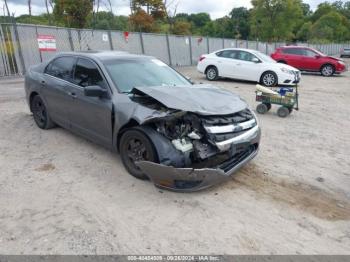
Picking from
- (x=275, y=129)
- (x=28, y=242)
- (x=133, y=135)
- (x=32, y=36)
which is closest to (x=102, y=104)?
(x=133, y=135)

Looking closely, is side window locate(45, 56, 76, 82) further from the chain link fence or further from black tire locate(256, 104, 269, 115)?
black tire locate(256, 104, 269, 115)

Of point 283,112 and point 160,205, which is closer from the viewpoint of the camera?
point 160,205

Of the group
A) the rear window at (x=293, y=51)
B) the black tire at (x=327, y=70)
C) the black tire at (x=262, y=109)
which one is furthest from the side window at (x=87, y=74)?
the black tire at (x=327, y=70)

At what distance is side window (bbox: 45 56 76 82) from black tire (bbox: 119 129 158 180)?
175 centimetres

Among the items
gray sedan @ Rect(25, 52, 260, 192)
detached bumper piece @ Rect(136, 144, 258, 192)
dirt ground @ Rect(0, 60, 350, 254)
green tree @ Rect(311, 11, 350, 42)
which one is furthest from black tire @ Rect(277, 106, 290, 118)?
green tree @ Rect(311, 11, 350, 42)

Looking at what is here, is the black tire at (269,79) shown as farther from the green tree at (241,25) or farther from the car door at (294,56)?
the green tree at (241,25)

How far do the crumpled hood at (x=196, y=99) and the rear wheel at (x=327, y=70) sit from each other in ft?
52.5

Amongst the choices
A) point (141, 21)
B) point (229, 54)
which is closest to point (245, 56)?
point (229, 54)

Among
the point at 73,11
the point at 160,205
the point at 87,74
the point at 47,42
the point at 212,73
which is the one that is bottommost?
the point at 160,205

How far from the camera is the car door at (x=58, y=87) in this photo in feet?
17.3

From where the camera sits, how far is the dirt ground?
305 cm

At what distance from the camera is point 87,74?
4906 millimetres

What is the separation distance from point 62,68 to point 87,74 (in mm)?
825

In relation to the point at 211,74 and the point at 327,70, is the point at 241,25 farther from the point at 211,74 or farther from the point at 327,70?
the point at 211,74
